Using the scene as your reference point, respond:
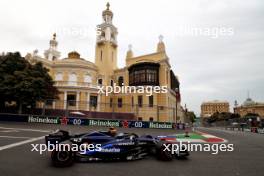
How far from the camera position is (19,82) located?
2462 centimetres

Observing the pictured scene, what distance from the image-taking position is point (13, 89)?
23.9 m

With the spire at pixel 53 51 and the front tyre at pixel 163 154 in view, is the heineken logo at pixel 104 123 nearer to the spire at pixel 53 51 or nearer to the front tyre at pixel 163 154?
the front tyre at pixel 163 154

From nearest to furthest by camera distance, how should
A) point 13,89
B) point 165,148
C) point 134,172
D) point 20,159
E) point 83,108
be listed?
1. point 134,172
2. point 20,159
3. point 165,148
4. point 83,108
5. point 13,89

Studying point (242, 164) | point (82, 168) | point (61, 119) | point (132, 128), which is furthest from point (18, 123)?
point (242, 164)

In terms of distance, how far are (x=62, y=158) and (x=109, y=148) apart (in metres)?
1.60

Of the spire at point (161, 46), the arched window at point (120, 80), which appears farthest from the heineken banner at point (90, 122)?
the arched window at point (120, 80)

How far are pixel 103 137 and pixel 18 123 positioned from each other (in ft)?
43.6

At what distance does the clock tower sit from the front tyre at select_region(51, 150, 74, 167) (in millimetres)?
38270

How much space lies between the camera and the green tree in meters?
23.9

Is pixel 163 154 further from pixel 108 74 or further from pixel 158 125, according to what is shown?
pixel 108 74

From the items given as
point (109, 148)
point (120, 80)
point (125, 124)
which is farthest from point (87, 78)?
point (109, 148)

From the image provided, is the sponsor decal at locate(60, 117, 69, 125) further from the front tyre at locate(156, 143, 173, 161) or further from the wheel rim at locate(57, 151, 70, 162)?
the front tyre at locate(156, 143, 173, 161)

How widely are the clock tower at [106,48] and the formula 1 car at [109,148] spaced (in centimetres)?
3693

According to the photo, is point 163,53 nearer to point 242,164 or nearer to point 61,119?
point 61,119
